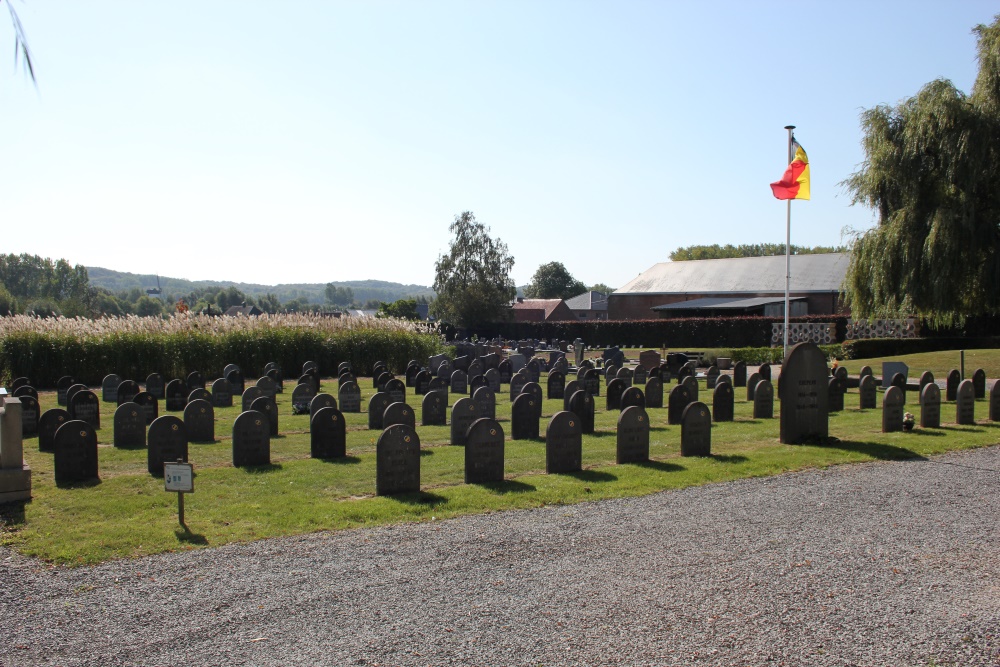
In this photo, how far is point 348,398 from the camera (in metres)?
17.7

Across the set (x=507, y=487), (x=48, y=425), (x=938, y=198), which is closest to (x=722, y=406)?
(x=507, y=487)

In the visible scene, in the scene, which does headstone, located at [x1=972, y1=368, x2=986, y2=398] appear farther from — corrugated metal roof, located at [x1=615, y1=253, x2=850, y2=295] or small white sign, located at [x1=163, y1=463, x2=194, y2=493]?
corrugated metal roof, located at [x1=615, y1=253, x2=850, y2=295]

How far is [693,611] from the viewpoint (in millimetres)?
5793

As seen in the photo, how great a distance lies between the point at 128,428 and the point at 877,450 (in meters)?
11.6

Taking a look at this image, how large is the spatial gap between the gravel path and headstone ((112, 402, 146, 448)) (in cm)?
628

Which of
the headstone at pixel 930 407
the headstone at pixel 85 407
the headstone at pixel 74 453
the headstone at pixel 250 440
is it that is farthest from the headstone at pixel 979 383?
the headstone at pixel 85 407

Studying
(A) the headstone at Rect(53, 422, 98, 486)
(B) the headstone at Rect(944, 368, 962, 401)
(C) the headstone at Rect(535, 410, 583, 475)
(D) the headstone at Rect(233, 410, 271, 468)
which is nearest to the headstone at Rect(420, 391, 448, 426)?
(D) the headstone at Rect(233, 410, 271, 468)

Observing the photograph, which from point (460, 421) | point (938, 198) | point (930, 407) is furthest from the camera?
point (938, 198)

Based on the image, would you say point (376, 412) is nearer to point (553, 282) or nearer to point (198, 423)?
point (198, 423)

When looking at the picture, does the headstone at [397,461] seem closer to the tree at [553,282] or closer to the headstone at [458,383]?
the headstone at [458,383]

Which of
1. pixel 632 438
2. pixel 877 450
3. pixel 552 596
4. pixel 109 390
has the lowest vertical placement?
pixel 552 596

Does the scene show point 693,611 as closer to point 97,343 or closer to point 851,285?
point 97,343

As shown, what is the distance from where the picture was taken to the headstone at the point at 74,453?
32.7ft

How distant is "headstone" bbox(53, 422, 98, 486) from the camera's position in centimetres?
997
